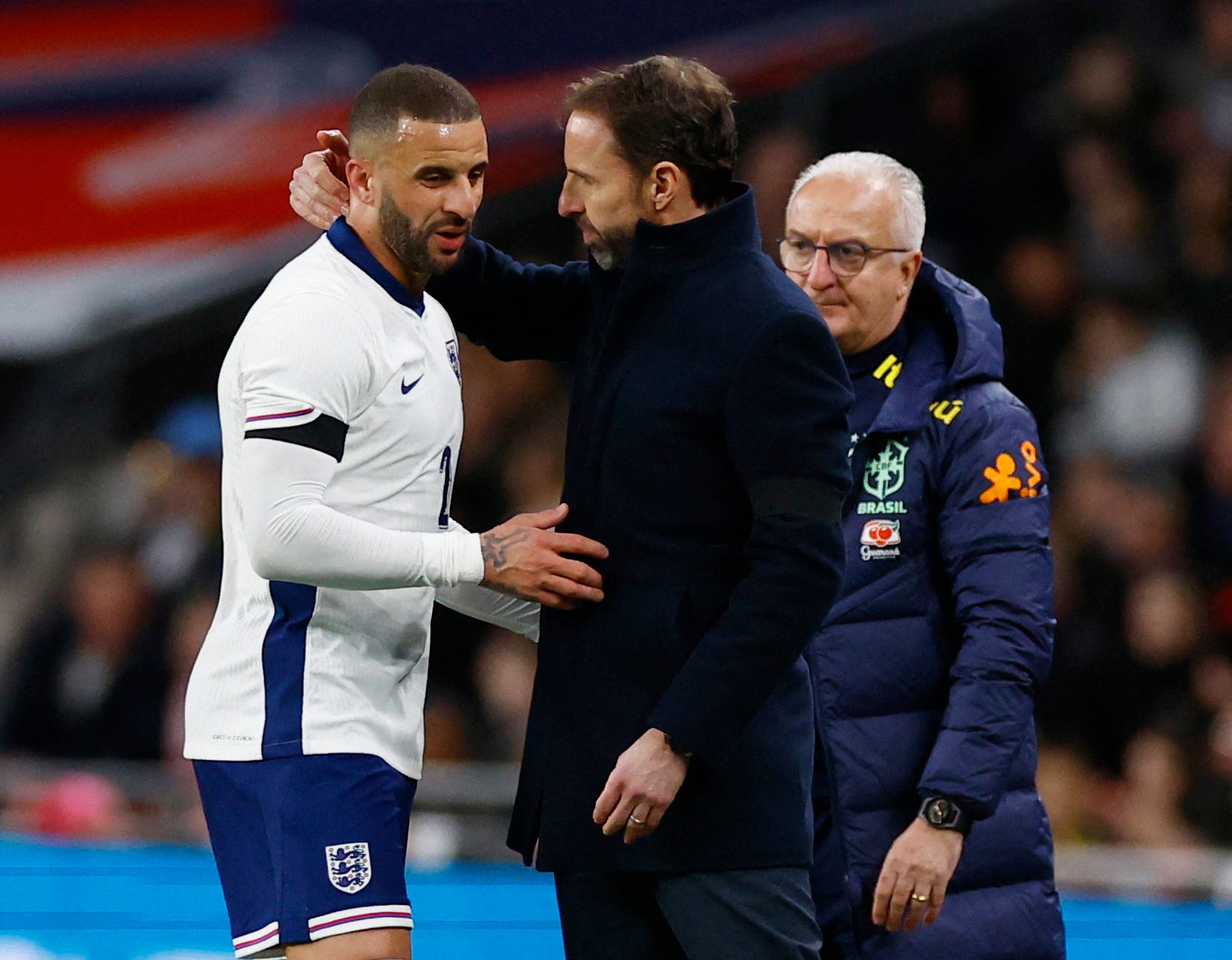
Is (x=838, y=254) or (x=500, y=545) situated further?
(x=838, y=254)

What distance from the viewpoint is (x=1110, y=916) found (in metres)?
3.99

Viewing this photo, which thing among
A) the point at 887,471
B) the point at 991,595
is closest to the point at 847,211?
the point at 887,471

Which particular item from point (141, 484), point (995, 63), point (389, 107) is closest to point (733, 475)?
point (389, 107)

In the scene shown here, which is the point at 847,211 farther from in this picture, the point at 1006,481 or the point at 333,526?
the point at 333,526

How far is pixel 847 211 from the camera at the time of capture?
3266 millimetres

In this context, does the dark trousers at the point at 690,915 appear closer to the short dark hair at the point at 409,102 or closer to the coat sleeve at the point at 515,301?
the coat sleeve at the point at 515,301

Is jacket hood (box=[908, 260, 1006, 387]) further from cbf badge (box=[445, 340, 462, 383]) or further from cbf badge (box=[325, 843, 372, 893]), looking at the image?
cbf badge (box=[325, 843, 372, 893])

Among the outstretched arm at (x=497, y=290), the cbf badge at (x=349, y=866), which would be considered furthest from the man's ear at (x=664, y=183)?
the cbf badge at (x=349, y=866)

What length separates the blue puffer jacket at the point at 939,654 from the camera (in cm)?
306

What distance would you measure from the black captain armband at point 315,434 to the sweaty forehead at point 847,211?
37.5 inches

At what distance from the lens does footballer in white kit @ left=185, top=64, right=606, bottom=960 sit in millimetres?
2758

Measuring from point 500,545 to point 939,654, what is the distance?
2.61ft

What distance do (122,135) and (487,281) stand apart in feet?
20.9

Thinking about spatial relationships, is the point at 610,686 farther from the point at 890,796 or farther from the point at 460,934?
the point at 460,934
